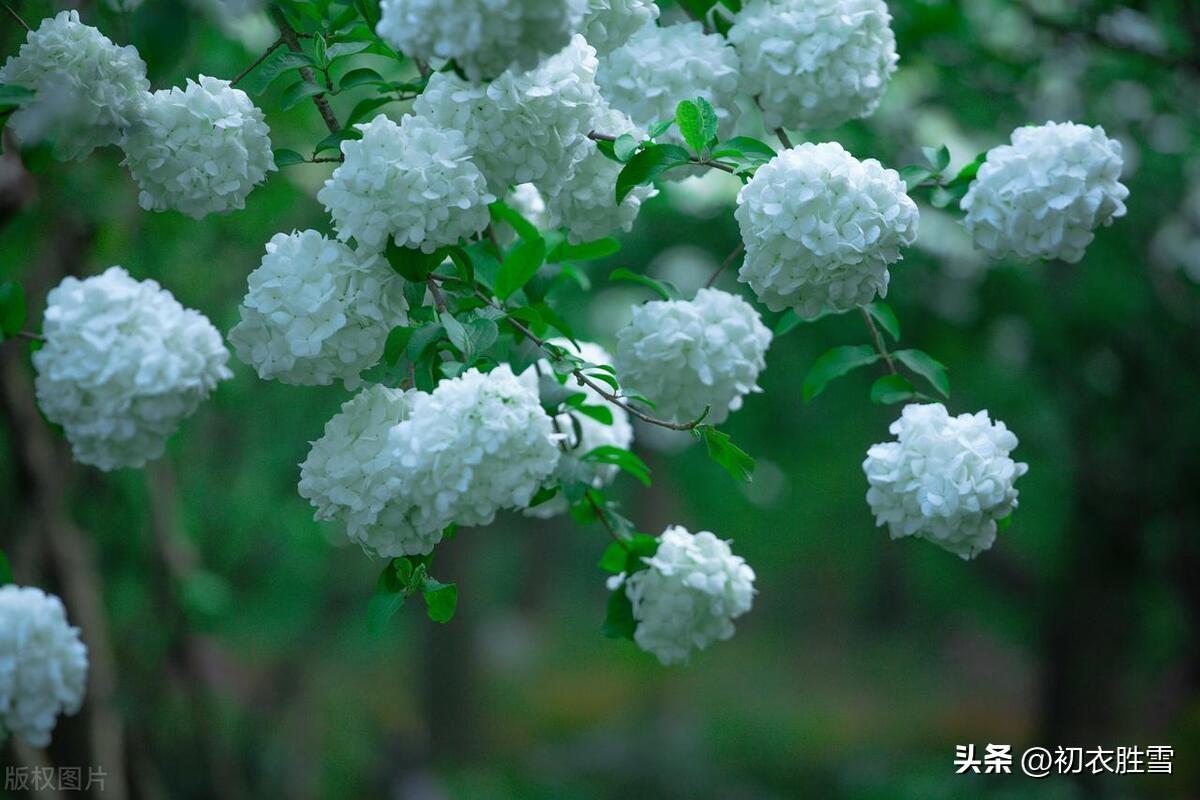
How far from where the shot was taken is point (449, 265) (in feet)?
5.53

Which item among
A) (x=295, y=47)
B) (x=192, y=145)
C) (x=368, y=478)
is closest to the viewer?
(x=368, y=478)

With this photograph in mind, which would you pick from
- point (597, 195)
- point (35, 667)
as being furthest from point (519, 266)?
point (35, 667)

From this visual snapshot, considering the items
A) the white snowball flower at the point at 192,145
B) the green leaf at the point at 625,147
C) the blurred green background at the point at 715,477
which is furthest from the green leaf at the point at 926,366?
the blurred green background at the point at 715,477

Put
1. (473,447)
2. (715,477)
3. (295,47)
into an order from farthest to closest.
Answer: (715,477) < (295,47) < (473,447)

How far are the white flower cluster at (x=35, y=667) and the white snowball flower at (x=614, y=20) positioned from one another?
3.75 feet

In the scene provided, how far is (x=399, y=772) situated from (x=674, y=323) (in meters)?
8.87

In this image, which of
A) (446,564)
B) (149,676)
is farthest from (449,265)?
(446,564)

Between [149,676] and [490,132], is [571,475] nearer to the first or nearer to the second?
[490,132]

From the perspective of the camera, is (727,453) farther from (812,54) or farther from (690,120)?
(812,54)

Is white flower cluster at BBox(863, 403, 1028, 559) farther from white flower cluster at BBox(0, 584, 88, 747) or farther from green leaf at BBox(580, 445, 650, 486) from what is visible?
white flower cluster at BBox(0, 584, 88, 747)

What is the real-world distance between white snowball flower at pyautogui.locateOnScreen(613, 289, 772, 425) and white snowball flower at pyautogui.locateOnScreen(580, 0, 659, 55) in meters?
0.43

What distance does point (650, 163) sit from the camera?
1.50 meters

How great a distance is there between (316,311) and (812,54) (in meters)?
0.86

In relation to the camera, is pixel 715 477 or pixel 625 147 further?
pixel 715 477
